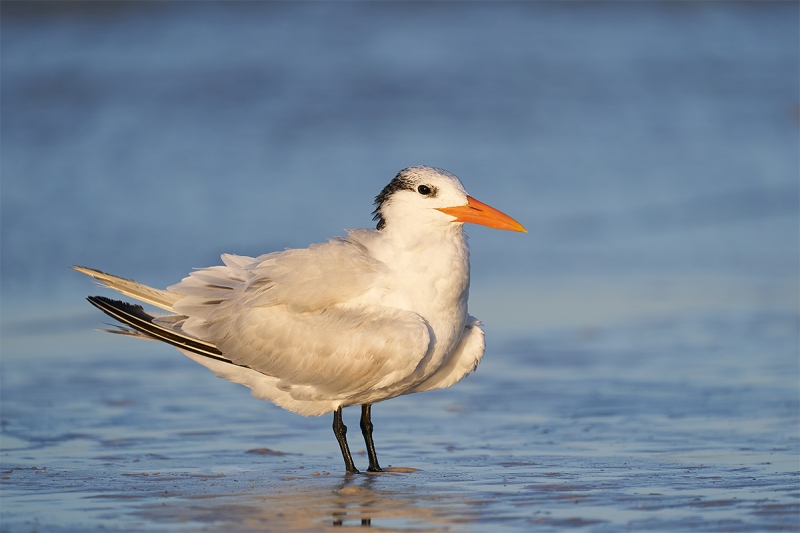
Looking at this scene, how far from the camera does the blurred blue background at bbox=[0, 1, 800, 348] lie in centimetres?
954

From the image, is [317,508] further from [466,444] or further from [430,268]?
[466,444]

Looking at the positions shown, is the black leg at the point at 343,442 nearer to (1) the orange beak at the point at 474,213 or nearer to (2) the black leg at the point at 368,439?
(2) the black leg at the point at 368,439

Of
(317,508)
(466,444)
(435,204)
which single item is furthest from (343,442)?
(435,204)

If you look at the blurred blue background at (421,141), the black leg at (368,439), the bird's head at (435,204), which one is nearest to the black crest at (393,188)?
the bird's head at (435,204)

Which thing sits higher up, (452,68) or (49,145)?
(452,68)

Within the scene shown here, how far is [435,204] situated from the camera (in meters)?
5.35

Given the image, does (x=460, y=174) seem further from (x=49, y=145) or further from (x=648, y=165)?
(x=49, y=145)

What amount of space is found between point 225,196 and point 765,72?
8.00 meters

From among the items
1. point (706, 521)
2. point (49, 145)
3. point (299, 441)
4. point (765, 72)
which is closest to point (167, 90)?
point (49, 145)

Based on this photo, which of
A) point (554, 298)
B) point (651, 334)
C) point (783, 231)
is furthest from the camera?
point (783, 231)

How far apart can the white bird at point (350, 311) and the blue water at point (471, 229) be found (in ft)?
1.43

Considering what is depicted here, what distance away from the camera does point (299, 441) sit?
19.7ft

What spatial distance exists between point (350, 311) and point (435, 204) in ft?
2.03

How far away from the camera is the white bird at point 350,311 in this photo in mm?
5191
